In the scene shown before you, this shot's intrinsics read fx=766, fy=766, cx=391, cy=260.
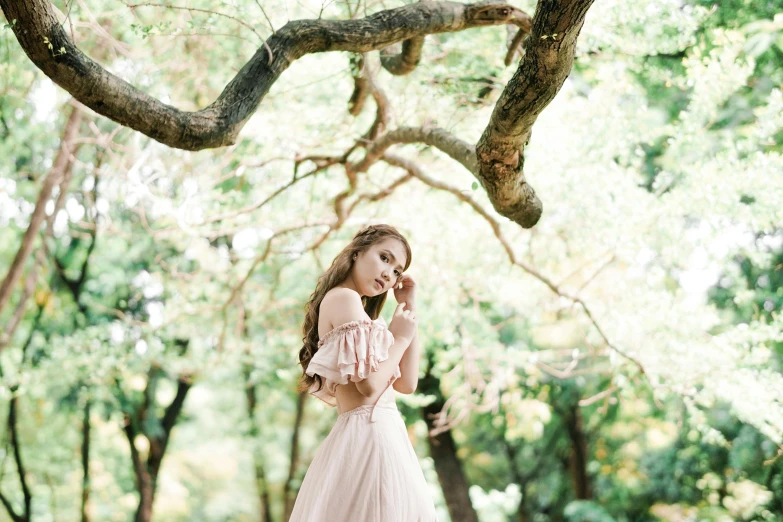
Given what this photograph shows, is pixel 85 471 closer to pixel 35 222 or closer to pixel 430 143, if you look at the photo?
pixel 35 222

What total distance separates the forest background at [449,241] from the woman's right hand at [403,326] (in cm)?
117

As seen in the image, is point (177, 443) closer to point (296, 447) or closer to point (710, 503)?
Answer: point (296, 447)

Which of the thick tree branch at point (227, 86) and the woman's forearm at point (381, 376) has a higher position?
the thick tree branch at point (227, 86)

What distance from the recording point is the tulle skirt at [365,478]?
2318 mm

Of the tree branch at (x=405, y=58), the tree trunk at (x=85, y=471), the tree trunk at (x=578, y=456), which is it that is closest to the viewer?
the tree branch at (x=405, y=58)

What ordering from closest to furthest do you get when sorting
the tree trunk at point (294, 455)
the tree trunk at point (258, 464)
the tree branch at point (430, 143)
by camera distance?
the tree branch at point (430, 143), the tree trunk at point (294, 455), the tree trunk at point (258, 464)

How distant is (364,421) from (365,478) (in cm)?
18

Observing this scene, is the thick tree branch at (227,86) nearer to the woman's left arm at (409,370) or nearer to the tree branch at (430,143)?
the tree branch at (430,143)

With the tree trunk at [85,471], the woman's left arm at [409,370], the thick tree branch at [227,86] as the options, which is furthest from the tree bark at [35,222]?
the woman's left arm at [409,370]

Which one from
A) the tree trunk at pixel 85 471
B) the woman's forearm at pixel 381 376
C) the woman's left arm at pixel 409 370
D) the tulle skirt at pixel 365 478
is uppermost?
the tree trunk at pixel 85 471

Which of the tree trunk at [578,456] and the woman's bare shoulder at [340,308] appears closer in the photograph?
the woman's bare shoulder at [340,308]

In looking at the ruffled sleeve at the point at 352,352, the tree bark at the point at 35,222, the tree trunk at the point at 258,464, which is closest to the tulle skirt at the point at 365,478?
the ruffled sleeve at the point at 352,352

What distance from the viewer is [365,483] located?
233 cm

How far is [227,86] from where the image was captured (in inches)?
99.9
